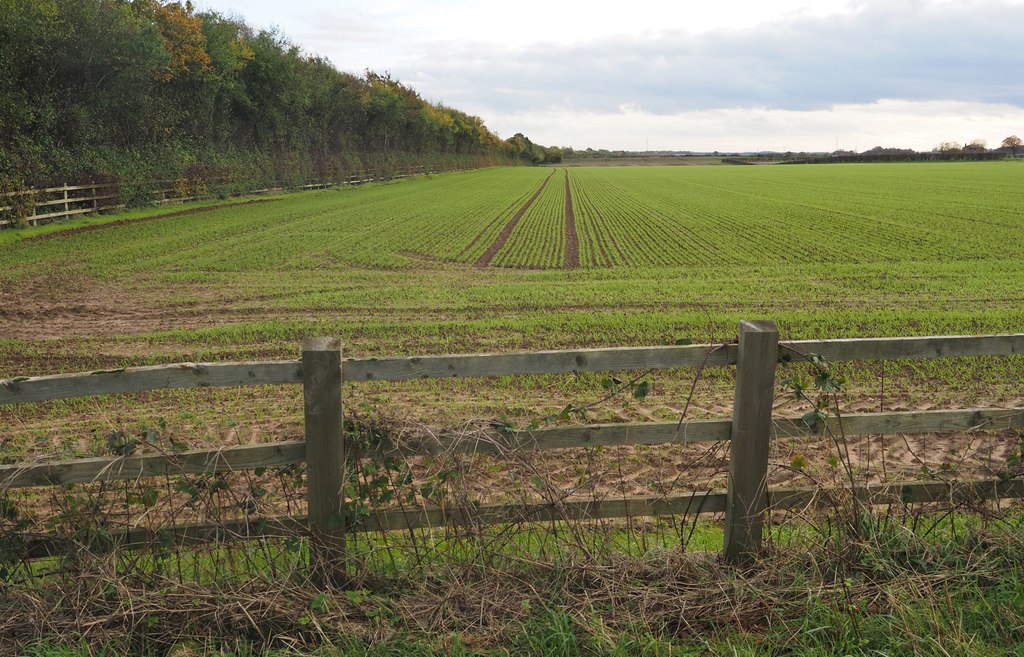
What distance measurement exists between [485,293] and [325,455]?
40.8 feet

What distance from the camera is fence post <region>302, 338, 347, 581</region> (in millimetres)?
3594

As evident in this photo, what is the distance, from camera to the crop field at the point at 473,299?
8.66 meters

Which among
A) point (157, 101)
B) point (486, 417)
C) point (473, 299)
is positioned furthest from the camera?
point (157, 101)

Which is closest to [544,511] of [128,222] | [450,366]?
[450,366]

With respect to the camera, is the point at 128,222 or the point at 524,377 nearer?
the point at 524,377

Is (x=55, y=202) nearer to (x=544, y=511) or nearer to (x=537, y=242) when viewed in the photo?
(x=537, y=242)

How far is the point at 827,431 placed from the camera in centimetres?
402

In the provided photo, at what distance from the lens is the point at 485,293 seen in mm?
16031

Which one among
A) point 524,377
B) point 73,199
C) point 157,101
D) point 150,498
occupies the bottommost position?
point 524,377

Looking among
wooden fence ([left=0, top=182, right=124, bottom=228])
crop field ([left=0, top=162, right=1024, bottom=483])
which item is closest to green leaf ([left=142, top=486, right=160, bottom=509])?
crop field ([left=0, top=162, right=1024, bottom=483])

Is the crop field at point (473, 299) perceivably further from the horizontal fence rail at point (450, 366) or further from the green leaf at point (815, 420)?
the green leaf at point (815, 420)

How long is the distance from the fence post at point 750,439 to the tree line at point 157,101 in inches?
1151

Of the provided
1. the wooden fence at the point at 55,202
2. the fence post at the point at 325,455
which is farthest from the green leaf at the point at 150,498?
the wooden fence at the point at 55,202

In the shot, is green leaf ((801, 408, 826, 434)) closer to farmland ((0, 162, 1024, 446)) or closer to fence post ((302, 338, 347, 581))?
fence post ((302, 338, 347, 581))
